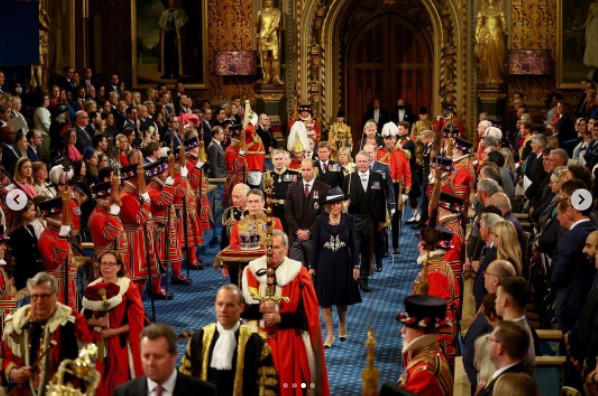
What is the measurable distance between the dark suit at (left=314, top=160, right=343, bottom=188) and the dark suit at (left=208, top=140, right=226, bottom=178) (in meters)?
→ 3.82

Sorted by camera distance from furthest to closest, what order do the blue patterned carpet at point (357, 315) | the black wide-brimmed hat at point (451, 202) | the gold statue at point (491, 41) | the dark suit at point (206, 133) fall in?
the gold statue at point (491, 41), the dark suit at point (206, 133), the blue patterned carpet at point (357, 315), the black wide-brimmed hat at point (451, 202)

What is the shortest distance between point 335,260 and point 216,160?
7237 mm

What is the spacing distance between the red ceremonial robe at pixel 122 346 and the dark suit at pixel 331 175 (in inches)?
268

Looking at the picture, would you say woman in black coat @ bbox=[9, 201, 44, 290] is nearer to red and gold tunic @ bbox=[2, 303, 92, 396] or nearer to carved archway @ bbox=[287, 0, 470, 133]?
red and gold tunic @ bbox=[2, 303, 92, 396]

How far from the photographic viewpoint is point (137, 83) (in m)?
29.3

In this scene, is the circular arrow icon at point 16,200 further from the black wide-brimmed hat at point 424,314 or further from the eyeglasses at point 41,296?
the black wide-brimmed hat at point 424,314

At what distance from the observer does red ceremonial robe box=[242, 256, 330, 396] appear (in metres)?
9.34

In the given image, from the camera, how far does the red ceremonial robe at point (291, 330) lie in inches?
368

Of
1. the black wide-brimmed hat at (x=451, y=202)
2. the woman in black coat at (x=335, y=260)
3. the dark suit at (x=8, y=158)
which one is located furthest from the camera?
the dark suit at (x=8, y=158)

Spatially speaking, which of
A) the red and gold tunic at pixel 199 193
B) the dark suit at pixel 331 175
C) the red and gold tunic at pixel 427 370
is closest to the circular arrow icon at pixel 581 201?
the red and gold tunic at pixel 427 370

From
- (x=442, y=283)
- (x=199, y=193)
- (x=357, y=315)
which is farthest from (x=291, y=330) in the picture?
(x=199, y=193)

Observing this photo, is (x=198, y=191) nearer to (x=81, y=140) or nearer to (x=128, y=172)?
(x=81, y=140)

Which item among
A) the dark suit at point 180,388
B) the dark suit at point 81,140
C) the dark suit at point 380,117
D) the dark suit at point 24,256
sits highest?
the dark suit at point 380,117

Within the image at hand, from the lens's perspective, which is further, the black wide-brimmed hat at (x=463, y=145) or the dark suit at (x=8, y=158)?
the dark suit at (x=8, y=158)
